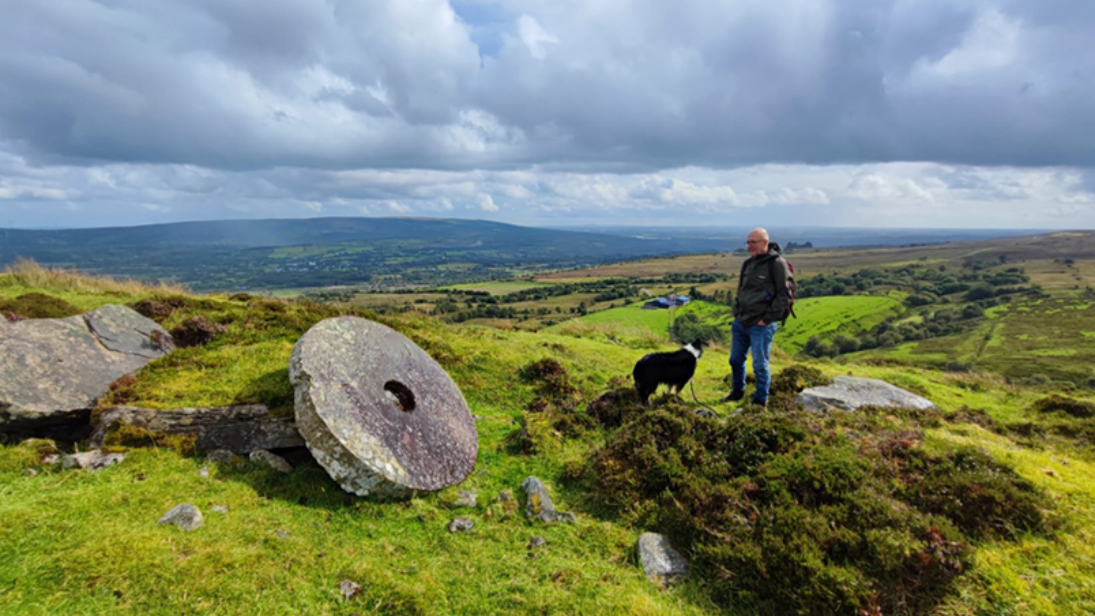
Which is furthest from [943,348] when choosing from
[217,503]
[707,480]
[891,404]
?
[217,503]

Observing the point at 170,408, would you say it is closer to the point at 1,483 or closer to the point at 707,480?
the point at 1,483

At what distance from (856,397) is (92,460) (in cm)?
1317

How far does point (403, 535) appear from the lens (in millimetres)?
5996

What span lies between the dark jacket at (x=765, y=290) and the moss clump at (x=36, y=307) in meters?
15.4

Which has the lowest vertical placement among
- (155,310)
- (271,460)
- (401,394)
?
(271,460)

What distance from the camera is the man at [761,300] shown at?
910cm

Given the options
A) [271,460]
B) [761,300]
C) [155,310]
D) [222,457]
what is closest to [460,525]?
[271,460]

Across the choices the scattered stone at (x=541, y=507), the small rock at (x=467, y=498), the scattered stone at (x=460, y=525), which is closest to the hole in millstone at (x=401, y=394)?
the small rock at (x=467, y=498)

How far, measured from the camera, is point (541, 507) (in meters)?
6.69

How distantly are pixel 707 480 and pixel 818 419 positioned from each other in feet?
10.2

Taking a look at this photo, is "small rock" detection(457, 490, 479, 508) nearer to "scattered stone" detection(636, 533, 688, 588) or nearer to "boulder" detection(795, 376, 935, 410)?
"scattered stone" detection(636, 533, 688, 588)

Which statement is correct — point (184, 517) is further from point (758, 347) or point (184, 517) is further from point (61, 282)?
point (61, 282)

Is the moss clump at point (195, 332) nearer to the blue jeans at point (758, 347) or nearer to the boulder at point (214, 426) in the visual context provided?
the boulder at point (214, 426)

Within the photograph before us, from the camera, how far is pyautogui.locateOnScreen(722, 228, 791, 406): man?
9.10m
